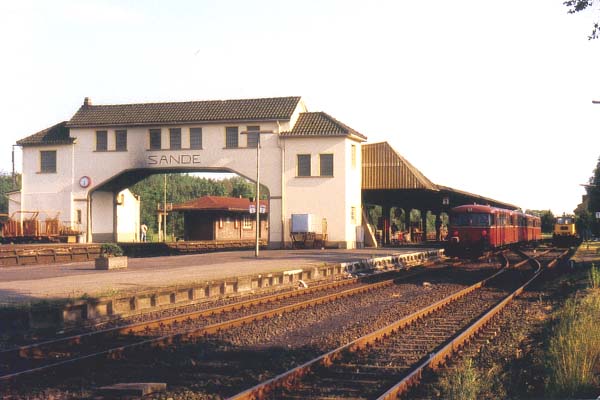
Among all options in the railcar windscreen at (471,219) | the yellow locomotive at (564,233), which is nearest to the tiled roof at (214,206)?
the railcar windscreen at (471,219)

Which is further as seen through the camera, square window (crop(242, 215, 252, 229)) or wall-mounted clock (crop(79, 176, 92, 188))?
square window (crop(242, 215, 252, 229))

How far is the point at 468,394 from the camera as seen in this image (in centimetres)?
662

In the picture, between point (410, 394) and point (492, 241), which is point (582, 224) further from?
point (410, 394)

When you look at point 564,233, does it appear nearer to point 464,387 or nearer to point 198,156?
point 198,156

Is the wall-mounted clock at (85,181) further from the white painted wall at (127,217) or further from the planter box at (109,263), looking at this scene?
the planter box at (109,263)

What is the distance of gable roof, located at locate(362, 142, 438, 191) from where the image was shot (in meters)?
45.3

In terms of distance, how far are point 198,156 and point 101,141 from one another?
649 centimetres

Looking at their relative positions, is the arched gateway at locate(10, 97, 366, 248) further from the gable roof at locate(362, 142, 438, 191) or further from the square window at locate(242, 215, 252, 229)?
the square window at locate(242, 215, 252, 229)

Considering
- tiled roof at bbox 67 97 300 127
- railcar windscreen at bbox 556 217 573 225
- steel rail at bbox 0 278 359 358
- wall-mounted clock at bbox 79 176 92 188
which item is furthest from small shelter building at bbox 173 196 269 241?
steel rail at bbox 0 278 359 358

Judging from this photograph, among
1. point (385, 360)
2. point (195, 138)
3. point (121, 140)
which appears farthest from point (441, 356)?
point (121, 140)

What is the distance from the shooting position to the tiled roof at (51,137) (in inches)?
1795

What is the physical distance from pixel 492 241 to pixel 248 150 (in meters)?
15.8

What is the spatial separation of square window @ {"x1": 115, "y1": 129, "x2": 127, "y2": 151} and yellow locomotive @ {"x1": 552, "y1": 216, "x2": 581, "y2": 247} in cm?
3389

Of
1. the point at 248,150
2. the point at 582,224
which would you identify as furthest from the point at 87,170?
the point at 582,224
